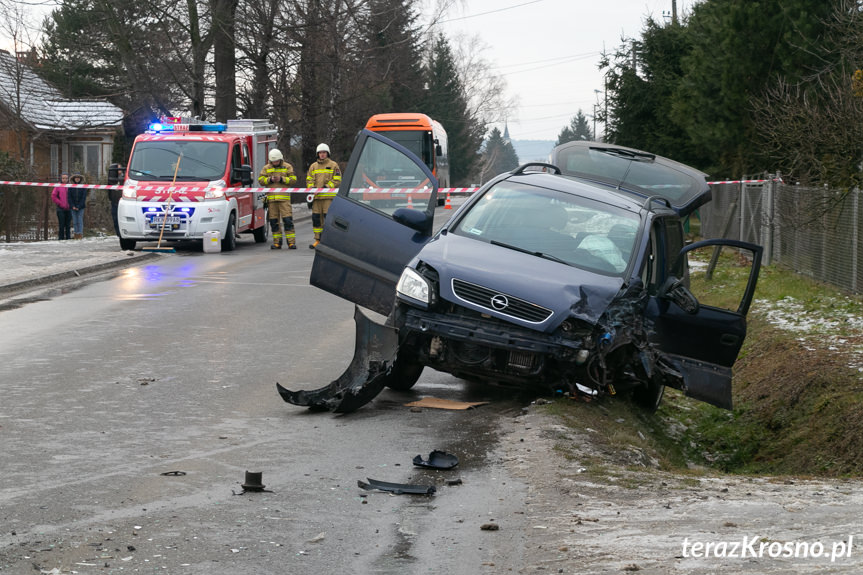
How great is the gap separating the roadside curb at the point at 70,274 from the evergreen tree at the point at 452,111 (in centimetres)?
7192

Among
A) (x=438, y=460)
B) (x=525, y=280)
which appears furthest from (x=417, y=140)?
(x=438, y=460)

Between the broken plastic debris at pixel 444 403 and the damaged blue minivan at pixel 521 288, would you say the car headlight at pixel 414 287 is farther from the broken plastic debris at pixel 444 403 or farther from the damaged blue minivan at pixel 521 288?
the broken plastic debris at pixel 444 403

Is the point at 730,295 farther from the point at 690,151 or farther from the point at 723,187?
the point at 690,151

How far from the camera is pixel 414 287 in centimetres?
852

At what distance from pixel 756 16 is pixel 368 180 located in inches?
618

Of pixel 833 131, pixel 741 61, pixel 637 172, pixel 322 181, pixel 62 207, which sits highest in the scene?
pixel 741 61

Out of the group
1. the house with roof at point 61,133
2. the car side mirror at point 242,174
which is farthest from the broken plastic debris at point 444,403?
the house with roof at point 61,133

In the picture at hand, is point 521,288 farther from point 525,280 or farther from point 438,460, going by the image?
point 438,460

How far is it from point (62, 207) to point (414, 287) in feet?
62.8

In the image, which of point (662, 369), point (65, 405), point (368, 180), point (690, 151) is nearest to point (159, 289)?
point (368, 180)

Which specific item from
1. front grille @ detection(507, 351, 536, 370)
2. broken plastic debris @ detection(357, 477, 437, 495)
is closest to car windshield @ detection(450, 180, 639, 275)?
front grille @ detection(507, 351, 536, 370)

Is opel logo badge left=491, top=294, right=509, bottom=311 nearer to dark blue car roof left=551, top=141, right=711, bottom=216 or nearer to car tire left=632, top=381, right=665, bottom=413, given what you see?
car tire left=632, top=381, right=665, bottom=413

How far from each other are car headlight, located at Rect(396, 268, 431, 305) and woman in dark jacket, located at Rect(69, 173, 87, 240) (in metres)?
A: 18.9

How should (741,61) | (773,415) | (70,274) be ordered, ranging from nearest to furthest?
(773,415)
(70,274)
(741,61)
